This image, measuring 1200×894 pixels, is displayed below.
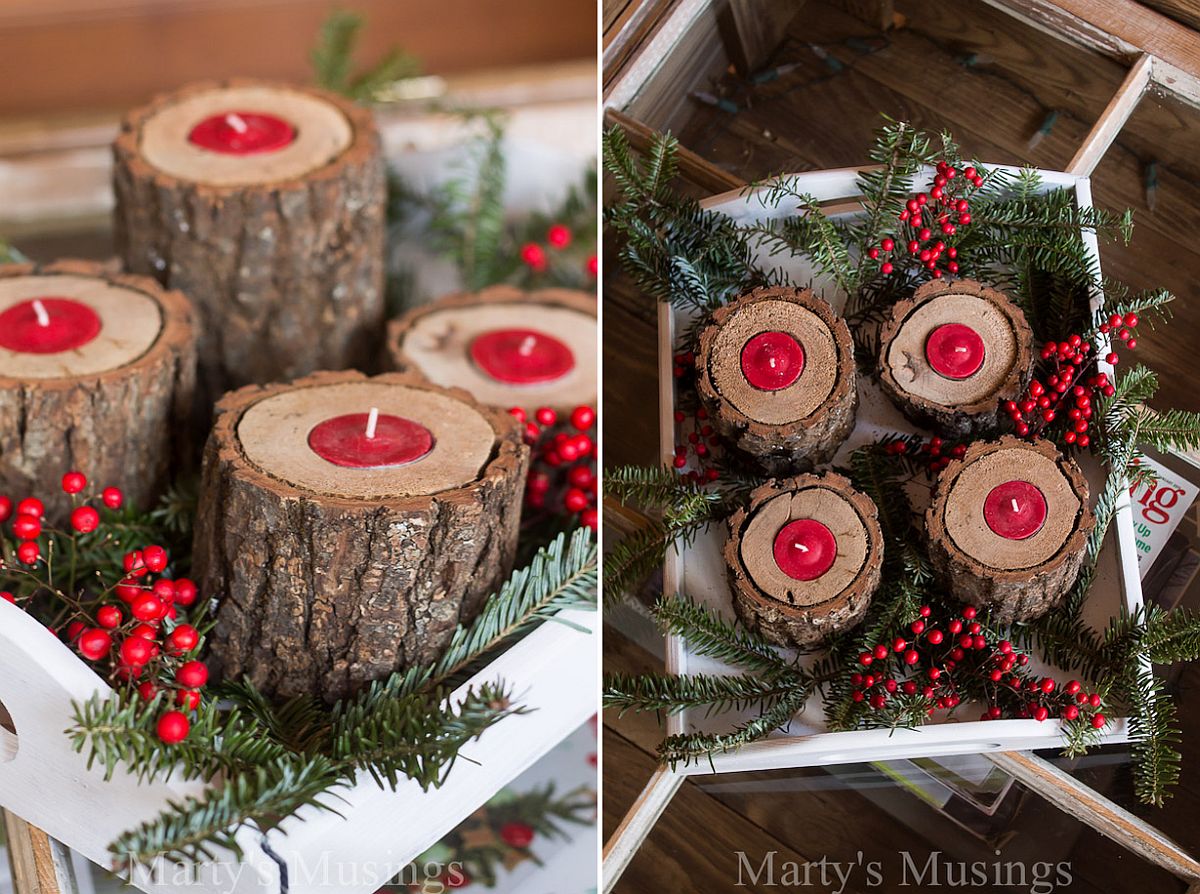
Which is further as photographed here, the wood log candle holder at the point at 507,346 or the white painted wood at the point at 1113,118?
the wood log candle holder at the point at 507,346

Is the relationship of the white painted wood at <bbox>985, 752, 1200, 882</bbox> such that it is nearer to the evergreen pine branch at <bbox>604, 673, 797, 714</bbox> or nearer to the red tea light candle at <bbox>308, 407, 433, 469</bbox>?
the evergreen pine branch at <bbox>604, 673, 797, 714</bbox>

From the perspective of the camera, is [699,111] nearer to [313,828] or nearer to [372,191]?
[372,191]

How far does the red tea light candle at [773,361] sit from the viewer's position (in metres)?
0.62

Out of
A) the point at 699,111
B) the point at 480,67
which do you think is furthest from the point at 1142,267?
the point at 480,67

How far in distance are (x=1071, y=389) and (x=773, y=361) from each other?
16cm

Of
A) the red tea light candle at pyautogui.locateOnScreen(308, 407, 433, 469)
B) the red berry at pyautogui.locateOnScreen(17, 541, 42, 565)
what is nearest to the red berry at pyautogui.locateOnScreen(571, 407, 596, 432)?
the red tea light candle at pyautogui.locateOnScreen(308, 407, 433, 469)

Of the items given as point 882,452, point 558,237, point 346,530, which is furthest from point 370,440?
point 558,237

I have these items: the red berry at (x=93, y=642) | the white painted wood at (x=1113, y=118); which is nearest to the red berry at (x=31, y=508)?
the red berry at (x=93, y=642)

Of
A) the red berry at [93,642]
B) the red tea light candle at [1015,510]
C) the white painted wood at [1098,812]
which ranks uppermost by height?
the red tea light candle at [1015,510]

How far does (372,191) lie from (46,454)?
1.00 feet

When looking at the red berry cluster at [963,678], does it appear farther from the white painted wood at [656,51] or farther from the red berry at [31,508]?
the red berry at [31,508]

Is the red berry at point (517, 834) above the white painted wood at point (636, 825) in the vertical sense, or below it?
below

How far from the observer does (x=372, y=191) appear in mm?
876

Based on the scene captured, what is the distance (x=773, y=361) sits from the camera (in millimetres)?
622
